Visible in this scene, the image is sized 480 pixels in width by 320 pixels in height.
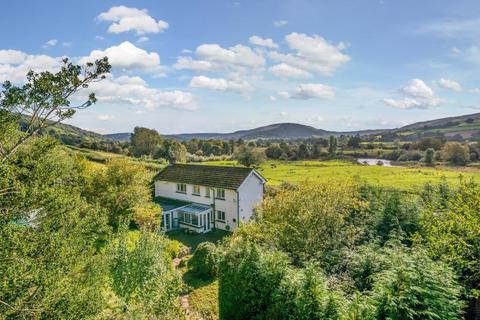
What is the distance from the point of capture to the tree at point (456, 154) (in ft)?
196

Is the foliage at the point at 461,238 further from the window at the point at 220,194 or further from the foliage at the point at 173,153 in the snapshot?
the foliage at the point at 173,153

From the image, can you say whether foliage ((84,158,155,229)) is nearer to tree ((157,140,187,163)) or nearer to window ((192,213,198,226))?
window ((192,213,198,226))

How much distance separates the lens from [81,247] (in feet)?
37.2

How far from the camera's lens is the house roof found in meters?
33.1

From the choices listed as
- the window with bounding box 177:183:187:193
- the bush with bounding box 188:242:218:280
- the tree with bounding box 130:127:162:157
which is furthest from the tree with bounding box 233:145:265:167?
the bush with bounding box 188:242:218:280

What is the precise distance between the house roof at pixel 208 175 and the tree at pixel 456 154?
1891 inches

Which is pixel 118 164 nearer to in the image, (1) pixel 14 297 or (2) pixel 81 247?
(2) pixel 81 247

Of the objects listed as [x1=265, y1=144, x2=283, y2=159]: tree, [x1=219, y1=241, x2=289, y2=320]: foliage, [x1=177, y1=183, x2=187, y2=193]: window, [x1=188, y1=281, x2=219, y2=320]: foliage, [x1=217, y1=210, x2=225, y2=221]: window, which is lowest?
[x1=188, y1=281, x2=219, y2=320]: foliage

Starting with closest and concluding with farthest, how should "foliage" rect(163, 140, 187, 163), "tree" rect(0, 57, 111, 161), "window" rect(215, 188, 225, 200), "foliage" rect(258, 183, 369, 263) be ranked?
"tree" rect(0, 57, 111, 161)
"foliage" rect(258, 183, 369, 263)
"window" rect(215, 188, 225, 200)
"foliage" rect(163, 140, 187, 163)

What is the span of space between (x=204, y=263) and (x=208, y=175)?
14310 millimetres

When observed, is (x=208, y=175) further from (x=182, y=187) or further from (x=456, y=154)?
(x=456, y=154)

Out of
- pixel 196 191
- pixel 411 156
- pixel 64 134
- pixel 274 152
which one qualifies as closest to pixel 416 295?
pixel 196 191

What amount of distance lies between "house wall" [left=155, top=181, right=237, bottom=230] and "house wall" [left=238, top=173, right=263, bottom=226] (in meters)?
0.80

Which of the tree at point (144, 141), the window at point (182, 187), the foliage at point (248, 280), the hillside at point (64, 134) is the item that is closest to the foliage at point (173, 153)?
the tree at point (144, 141)
